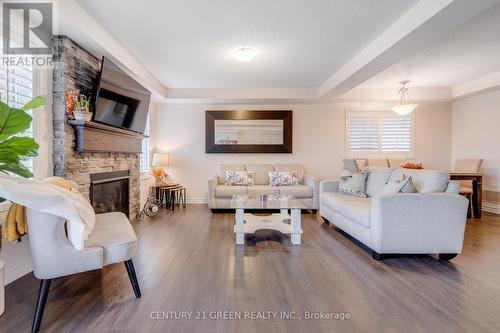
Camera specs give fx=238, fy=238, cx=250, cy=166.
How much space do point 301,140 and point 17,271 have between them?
4879mm

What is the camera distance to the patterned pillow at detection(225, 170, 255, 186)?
16.0 feet

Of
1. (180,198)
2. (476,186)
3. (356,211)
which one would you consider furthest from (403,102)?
(180,198)

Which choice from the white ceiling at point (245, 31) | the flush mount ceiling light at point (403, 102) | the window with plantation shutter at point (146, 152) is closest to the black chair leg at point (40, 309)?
the white ceiling at point (245, 31)

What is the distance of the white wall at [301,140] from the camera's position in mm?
5352

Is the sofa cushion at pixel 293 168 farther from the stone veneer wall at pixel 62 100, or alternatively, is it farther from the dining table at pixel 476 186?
the stone veneer wall at pixel 62 100

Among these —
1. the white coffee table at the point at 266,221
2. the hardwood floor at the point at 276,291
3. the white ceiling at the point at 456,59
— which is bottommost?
the hardwood floor at the point at 276,291

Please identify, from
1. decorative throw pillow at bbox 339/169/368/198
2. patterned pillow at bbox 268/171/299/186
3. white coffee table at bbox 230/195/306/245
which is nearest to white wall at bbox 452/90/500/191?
decorative throw pillow at bbox 339/169/368/198

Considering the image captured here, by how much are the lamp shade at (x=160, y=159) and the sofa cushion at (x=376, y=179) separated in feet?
12.5

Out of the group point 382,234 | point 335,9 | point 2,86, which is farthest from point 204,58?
point 382,234

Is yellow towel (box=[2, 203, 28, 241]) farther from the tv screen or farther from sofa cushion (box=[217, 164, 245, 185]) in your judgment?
sofa cushion (box=[217, 164, 245, 185])

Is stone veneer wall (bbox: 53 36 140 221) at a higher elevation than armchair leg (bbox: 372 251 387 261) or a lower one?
higher

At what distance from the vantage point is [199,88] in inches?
189

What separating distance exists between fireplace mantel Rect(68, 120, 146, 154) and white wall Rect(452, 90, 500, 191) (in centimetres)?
637

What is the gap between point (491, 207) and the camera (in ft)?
14.8
